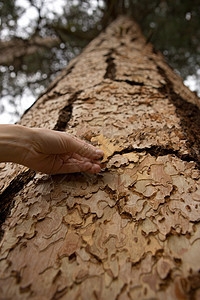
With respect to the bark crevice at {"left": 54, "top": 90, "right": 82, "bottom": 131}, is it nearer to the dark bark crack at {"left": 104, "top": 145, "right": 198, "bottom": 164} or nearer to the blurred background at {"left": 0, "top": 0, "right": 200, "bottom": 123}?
the dark bark crack at {"left": 104, "top": 145, "right": 198, "bottom": 164}

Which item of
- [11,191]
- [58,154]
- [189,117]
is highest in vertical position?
[189,117]

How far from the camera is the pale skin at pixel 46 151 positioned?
0.56m

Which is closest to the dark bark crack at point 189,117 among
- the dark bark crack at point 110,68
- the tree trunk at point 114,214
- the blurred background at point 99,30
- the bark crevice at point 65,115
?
the tree trunk at point 114,214

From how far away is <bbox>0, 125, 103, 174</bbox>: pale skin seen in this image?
559 millimetres

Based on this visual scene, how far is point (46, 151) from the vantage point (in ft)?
1.93

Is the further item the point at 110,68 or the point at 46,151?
the point at 110,68

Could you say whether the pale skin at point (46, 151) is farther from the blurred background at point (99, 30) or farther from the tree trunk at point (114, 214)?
the blurred background at point (99, 30)

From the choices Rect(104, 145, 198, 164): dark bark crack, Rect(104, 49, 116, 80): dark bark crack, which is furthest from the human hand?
Rect(104, 49, 116, 80): dark bark crack

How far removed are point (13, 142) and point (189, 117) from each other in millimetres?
749

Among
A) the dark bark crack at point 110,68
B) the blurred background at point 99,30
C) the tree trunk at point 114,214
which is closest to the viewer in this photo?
the tree trunk at point 114,214

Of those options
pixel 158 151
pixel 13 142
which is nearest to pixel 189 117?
pixel 158 151

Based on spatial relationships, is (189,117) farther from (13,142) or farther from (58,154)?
(13,142)

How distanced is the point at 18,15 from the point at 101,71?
8.53 ft

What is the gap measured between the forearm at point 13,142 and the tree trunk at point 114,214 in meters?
0.11
